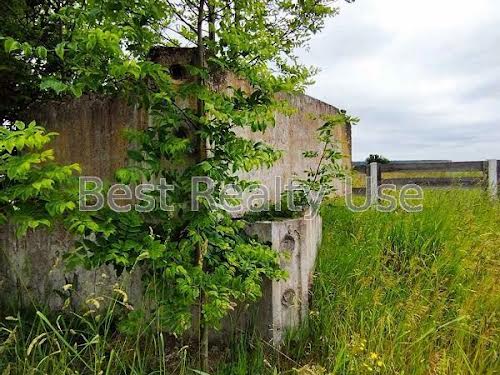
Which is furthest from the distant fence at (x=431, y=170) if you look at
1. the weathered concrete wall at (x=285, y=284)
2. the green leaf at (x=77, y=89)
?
the green leaf at (x=77, y=89)

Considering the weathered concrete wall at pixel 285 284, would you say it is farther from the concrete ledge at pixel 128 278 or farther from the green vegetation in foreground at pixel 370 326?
the green vegetation in foreground at pixel 370 326

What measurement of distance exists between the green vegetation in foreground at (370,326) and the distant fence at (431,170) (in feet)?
11.9

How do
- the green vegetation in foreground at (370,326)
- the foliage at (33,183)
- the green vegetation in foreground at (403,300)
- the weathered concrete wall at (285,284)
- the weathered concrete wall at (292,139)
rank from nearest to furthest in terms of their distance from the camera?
the foliage at (33,183) → the green vegetation in foreground at (370,326) → the green vegetation in foreground at (403,300) → the weathered concrete wall at (285,284) → the weathered concrete wall at (292,139)

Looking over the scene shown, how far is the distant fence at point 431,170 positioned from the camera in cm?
750

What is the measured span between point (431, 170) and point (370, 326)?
6.35 m

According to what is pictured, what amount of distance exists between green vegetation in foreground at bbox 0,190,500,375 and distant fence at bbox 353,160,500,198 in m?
3.64

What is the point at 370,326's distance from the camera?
274 centimetres

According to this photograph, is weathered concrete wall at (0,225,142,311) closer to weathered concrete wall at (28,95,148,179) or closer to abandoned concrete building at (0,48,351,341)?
abandoned concrete building at (0,48,351,341)

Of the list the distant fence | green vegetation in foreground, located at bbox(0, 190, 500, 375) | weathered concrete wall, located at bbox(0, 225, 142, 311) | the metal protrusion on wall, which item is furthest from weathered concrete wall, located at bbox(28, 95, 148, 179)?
the distant fence

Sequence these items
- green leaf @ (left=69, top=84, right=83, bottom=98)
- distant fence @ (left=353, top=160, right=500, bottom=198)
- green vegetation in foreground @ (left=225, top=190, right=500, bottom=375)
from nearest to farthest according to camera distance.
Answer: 1. green leaf @ (left=69, top=84, right=83, bottom=98)
2. green vegetation in foreground @ (left=225, top=190, right=500, bottom=375)
3. distant fence @ (left=353, top=160, right=500, bottom=198)

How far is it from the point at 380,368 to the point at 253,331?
83 cm

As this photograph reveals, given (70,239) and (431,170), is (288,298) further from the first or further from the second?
(431,170)

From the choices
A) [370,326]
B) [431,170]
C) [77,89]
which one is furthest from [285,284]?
[431,170]

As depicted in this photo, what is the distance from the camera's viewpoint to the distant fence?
24.6 feet
